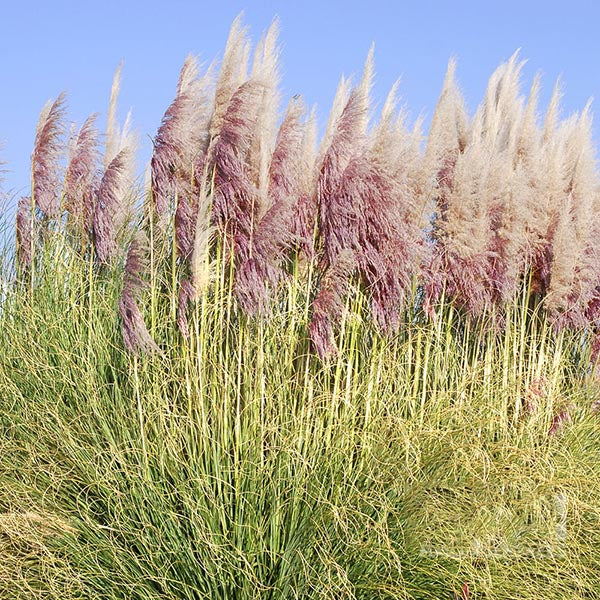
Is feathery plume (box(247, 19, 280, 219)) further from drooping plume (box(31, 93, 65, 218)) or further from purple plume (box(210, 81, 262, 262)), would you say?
drooping plume (box(31, 93, 65, 218))

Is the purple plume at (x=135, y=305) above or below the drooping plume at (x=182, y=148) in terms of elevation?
below

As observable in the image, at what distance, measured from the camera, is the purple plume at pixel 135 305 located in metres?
3.87

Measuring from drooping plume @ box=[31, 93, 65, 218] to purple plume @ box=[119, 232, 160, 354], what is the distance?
138cm

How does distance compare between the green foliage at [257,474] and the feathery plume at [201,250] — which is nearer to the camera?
the green foliage at [257,474]

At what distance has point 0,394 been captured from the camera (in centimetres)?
425

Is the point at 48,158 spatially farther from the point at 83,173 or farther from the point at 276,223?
the point at 276,223

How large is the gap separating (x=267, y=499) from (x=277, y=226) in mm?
1167

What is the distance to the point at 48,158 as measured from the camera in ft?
16.9

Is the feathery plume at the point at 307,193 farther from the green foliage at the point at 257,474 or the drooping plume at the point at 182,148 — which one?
the drooping plume at the point at 182,148

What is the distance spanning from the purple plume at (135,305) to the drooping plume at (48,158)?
138 cm

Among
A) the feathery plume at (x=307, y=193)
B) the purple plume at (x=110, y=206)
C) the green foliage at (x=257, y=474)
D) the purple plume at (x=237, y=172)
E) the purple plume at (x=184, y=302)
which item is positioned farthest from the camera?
the purple plume at (x=110, y=206)

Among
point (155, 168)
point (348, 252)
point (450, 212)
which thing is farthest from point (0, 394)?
point (450, 212)

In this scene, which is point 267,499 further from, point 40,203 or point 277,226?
point 40,203

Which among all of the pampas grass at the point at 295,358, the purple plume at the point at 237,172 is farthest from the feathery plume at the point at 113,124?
the purple plume at the point at 237,172
